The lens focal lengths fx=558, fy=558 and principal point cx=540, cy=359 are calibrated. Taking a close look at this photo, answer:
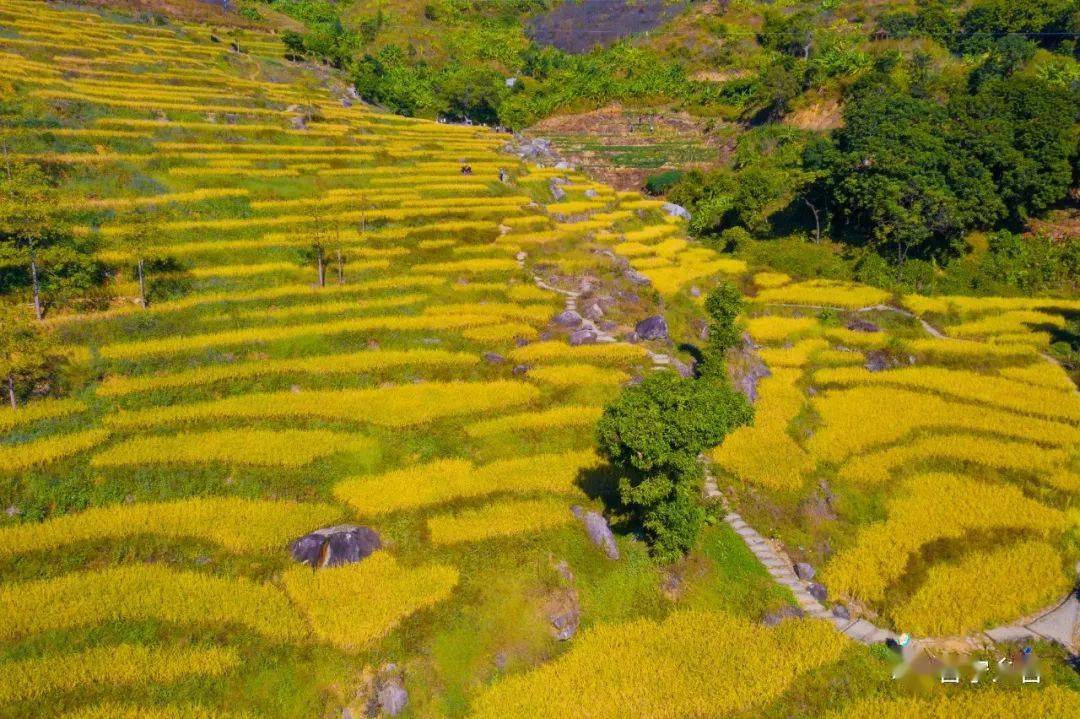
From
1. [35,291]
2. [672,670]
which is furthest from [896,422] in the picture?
[35,291]

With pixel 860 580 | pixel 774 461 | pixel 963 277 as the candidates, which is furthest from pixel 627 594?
pixel 963 277

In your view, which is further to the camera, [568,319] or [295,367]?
[568,319]

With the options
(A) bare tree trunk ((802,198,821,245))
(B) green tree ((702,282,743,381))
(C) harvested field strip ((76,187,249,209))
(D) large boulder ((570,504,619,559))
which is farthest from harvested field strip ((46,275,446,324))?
(A) bare tree trunk ((802,198,821,245))

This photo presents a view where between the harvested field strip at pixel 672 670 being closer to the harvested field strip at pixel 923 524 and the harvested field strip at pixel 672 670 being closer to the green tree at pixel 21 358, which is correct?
the harvested field strip at pixel 923 524

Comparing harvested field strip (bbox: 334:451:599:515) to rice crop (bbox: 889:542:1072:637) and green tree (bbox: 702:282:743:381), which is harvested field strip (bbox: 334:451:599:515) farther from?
rice crop (bbox: 889:542:1072:637)

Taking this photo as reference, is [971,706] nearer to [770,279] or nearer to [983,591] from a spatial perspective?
[983,591]

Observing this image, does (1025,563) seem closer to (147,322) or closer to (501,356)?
(501,356)

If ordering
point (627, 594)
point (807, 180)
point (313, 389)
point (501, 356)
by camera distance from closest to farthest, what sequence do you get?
point (627, 594), point (313, 389), point (501, 356), point (807, 180)
